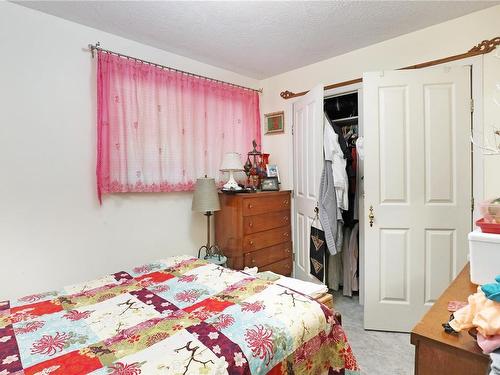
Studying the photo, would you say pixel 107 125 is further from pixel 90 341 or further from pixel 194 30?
pixel 90 341

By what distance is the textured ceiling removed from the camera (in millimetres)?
1963

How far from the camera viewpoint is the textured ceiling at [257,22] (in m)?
1.96

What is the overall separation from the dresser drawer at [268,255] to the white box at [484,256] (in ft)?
6.22

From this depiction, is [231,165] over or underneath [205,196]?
over

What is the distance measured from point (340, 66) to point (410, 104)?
907 millimetres

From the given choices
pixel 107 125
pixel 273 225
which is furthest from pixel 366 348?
pixel 107 125

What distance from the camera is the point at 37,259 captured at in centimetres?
202

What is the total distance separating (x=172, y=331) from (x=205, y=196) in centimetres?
155

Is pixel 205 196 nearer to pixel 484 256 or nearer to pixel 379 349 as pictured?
pixel 379 349

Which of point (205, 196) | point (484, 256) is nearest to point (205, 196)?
point (205, 196)

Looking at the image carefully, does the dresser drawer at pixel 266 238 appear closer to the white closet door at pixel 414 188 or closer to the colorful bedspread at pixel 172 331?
the white closet door at pixel 414 188

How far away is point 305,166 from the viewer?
9.54 feet

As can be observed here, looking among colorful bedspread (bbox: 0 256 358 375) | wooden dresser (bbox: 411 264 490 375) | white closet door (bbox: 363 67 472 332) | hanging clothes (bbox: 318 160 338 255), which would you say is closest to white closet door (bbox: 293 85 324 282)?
hanging clothes (bbox: 318 160 338 255)

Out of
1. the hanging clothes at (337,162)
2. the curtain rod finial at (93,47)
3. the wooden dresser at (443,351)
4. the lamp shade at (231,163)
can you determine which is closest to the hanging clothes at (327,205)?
the hanging clothes at (337,162)
